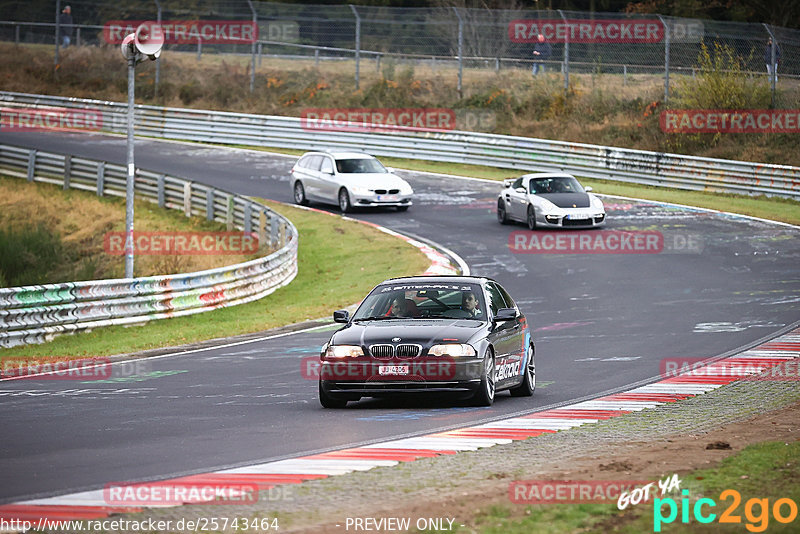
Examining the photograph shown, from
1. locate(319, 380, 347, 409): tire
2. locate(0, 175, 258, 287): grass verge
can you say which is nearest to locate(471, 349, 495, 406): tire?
locate(319, 380, 347, 409): tire

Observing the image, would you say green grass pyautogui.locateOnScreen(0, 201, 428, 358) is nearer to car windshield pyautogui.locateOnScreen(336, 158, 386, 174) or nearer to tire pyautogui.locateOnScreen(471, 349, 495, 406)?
car windshield pyautogui.locateOnScreen(336, 158, 386, 174)

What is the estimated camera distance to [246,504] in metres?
7.29

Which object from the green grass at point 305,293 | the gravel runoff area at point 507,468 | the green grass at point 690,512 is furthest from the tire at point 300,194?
the green grass at point 690,512

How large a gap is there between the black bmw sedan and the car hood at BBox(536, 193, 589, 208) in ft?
54.6

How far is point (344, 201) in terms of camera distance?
33.9 meters

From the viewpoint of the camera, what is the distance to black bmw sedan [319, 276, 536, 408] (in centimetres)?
1190

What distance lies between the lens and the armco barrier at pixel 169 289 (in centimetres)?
1906

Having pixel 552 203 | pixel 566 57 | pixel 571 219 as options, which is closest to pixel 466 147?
pixel 566 57

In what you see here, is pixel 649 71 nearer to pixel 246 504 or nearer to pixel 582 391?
pixel 582 391

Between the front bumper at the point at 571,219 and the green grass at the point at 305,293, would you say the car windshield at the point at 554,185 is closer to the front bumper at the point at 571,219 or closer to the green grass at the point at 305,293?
the front bumper at the point at 571,219

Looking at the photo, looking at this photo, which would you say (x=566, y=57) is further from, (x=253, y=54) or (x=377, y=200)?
(x=253, y=54)

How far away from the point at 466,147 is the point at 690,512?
3619 centimetres

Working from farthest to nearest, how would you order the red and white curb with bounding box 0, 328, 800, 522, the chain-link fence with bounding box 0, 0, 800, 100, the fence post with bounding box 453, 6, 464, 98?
the fence post with bounding box 453, 6, 464, 98, the chain-link fence with bounding box 0, 0, 800, 100, the red and white curb with bounding box 0, 328, 800, 522

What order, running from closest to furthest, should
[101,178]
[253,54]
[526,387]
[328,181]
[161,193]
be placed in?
[526,387] < [328,181] < [161,193] < [101,178] < [253,54]
